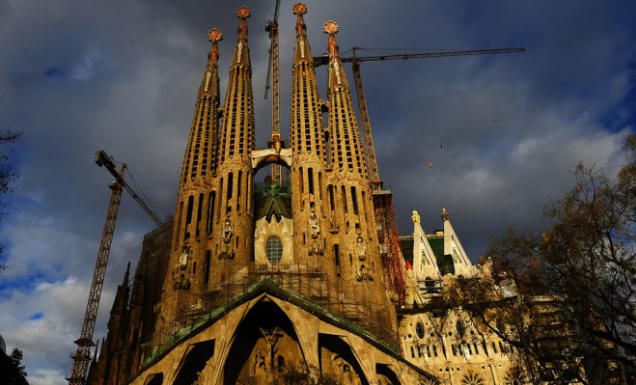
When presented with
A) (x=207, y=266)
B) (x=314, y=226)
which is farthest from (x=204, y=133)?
(x=314, y=226)

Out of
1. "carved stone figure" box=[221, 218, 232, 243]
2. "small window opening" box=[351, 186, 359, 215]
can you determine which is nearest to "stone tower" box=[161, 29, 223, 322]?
"carved stone figure" box=[221, 218, 232, 243]

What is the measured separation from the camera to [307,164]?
47812 millimetres

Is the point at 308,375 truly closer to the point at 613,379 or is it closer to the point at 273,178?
the point at 613,379

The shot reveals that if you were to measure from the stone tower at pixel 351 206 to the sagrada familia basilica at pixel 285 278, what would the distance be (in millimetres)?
135

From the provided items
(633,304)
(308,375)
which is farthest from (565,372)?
(308,375)

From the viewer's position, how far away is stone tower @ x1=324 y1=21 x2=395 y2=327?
137ft

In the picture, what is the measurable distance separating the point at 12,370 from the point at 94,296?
37.7 m

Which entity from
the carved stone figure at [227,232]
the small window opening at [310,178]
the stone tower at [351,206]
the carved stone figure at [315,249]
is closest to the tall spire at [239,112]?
the small window opening at [310,178]

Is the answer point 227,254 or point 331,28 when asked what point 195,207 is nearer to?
point 227,254

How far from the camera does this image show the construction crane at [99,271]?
190ft

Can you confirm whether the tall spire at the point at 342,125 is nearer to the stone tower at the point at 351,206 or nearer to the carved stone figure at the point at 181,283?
the stone tower at the point at 351,206

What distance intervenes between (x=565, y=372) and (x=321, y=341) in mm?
25821

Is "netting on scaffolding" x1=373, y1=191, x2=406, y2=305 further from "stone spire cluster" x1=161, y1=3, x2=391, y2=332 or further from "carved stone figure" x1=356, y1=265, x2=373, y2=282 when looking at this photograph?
"carved stone figure" x1=356, y1=265, x2=373, y2=282

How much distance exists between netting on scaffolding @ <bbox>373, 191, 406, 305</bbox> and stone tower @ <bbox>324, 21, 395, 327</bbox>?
8.50 metres
